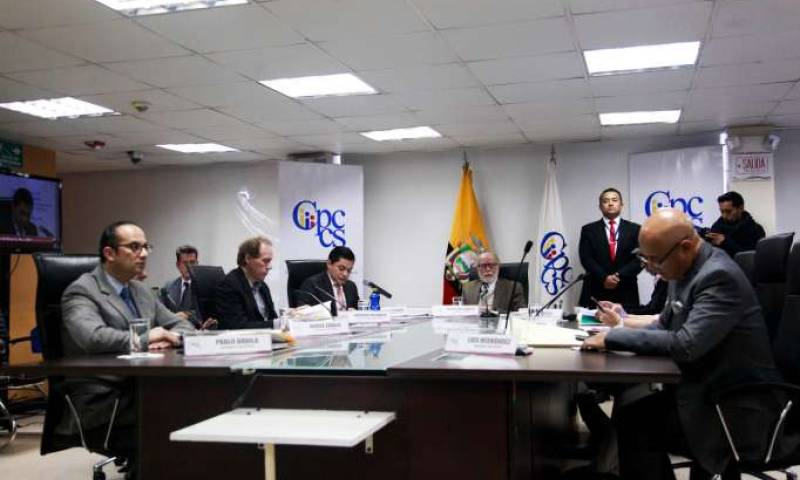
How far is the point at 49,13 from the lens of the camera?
12.4 ft

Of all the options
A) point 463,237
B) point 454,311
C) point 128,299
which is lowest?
point 454,311

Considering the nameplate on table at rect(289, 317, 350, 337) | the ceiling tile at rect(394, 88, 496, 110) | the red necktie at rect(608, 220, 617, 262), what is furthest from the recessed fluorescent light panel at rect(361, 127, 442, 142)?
the nameplate on table at rect(289, 317, 350, 337)

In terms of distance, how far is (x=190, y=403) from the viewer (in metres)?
2.25

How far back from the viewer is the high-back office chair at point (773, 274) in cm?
278

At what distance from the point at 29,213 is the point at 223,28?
3.77 metres

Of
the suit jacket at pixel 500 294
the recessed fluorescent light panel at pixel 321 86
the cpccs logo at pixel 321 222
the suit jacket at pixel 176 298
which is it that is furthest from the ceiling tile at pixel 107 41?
the cpccs logo at pixel 321 222

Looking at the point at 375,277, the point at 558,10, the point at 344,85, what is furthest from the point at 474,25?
the point at 375,277

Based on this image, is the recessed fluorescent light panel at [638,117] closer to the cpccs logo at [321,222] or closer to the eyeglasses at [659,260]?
the cpccs logo at [321,222]

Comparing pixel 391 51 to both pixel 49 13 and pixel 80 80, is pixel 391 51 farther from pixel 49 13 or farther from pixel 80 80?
pixel 80 80

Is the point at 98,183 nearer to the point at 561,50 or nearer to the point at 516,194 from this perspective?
the point at 516,194

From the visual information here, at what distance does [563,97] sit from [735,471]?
3.94 meters

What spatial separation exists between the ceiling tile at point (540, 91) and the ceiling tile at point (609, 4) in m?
1.39

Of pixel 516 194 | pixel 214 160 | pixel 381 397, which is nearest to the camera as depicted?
pixel 381 397

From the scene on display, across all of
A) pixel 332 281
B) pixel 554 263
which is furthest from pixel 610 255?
pixel 332 281
